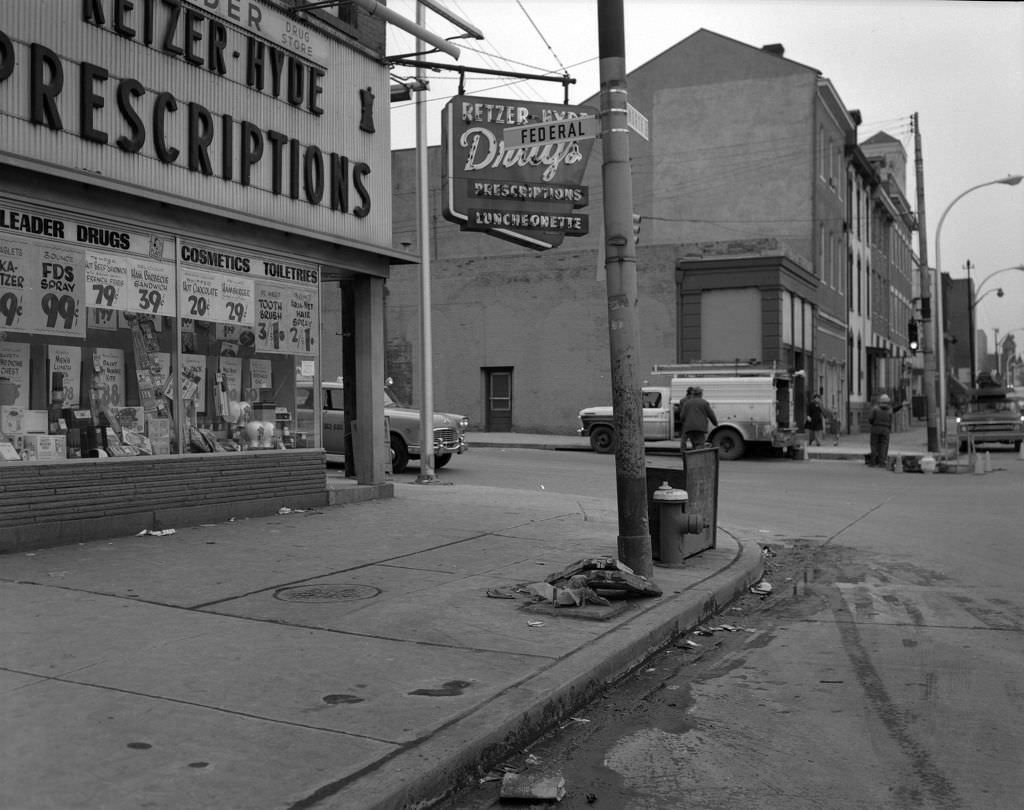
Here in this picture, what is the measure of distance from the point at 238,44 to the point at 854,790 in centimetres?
1073

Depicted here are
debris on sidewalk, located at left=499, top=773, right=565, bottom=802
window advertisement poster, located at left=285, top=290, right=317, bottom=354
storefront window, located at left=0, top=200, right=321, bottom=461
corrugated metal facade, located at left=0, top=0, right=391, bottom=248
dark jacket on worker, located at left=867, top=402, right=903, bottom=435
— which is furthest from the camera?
dark jacket on worker, located at left=867, top=402, right=903, bottom=435

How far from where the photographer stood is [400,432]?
20.7 metres

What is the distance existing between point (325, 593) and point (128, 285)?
470 centimetres

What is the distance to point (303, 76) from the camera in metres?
13.1

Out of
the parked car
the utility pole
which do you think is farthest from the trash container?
the utility pole

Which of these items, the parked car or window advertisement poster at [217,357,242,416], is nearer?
window advertisement poster at [217,357,242,416]

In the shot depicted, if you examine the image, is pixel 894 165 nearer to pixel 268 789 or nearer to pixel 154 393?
pixel 154 393

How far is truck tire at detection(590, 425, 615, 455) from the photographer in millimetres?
28766

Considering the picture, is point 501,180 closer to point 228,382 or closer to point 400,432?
point 228,382

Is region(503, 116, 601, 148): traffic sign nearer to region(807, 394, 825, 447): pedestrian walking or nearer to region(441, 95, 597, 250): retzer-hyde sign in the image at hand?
region(441, 95, 597, 250): retzer-hyde sign

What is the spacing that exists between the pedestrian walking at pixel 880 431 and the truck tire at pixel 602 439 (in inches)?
271

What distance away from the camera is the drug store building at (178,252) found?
970 cm

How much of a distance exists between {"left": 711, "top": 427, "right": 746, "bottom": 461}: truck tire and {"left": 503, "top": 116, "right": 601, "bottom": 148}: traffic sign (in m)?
18.7

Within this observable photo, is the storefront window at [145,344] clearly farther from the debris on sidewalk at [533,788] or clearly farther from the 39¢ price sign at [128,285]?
the debris on sidewalk at [533,788]
